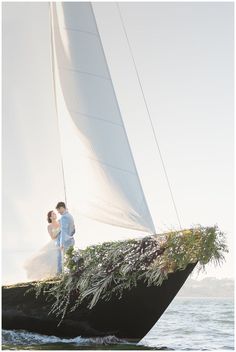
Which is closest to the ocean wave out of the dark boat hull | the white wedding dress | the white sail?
the dark boat hull

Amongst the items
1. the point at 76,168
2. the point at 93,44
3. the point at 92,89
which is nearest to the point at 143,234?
the point at 76,168

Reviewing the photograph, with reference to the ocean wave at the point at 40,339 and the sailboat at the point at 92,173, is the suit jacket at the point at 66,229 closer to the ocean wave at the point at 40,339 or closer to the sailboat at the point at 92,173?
the sailboat at the point at 92,173

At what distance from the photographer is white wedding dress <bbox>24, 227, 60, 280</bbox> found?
13.2m

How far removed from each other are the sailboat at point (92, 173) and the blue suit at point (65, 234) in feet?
1.30

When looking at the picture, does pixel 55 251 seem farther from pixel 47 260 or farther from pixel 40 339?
pixel 40 339

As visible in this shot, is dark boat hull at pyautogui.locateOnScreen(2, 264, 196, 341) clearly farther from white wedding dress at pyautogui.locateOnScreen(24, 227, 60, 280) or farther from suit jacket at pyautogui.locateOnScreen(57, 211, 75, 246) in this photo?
suit jacket at pyautogui.locateOnScreen(57, 211, 75, 246)

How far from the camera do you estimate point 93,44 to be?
15.0 metres

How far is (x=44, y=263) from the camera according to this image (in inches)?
527

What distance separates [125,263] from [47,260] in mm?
2388

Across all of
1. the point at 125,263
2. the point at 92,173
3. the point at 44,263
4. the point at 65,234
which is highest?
the point at 92,173

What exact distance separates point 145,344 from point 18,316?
2.57 metres

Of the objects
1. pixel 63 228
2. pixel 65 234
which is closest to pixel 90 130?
pixel 63 228

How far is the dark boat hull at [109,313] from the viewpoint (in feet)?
38.7

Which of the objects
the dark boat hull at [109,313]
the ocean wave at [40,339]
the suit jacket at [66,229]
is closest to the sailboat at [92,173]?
the dark boat hull at [109,313]
